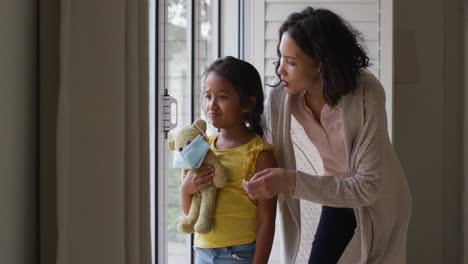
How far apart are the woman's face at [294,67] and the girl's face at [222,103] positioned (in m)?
0.14

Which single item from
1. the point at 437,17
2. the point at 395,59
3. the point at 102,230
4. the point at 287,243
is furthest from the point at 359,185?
A: the point at 437,17

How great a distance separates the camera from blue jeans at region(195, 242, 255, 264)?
5.17ft

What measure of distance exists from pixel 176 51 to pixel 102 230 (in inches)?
48.9

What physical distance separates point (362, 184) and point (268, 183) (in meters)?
0.29

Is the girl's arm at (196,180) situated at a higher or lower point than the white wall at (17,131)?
lower

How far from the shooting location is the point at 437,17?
2.82 meters

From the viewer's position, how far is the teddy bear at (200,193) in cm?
156

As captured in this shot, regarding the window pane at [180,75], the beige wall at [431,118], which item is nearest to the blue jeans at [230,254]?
the window pane at [180,75]

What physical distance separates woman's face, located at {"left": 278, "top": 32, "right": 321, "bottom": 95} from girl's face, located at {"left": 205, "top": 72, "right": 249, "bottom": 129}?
5.6 inches

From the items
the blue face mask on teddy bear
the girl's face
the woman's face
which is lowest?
the blue face mask on teddy bear

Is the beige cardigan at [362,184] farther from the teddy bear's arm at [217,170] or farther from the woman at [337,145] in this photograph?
the teddy bear's arm at [217,170]

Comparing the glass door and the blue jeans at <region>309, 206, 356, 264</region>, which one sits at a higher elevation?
the glass door

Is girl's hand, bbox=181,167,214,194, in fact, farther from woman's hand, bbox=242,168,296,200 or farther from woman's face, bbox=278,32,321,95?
woman's face, bbox=278,32,321,95

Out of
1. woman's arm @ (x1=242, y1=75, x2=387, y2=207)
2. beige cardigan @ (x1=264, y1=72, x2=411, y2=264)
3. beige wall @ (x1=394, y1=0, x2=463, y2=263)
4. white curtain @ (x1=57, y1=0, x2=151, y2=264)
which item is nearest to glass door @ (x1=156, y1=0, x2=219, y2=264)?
beige cardigan @ (x1=264, y1=72, x2=411, y2=264)
